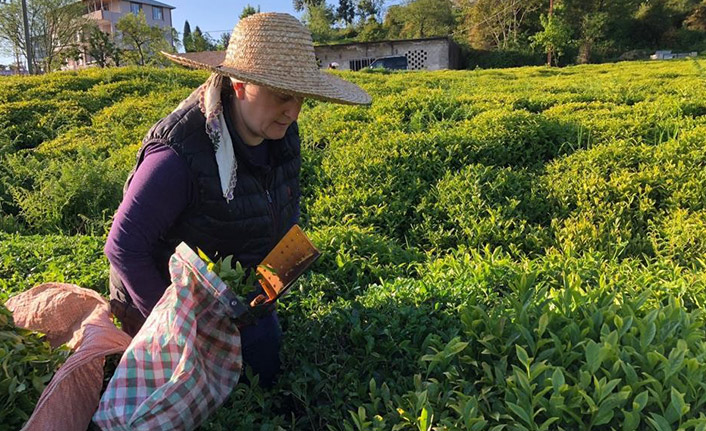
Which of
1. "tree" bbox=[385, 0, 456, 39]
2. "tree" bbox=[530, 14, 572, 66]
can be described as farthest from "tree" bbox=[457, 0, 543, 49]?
"tree" bbox=[530, 14, 572, 66]

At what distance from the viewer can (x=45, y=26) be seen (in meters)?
31.8

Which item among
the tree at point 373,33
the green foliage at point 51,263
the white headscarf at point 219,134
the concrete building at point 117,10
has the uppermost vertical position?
the concrete building at point 117,10

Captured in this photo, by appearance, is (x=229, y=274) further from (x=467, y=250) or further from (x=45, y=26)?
(x=45, y=26)

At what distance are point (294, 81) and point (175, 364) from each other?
890 mm

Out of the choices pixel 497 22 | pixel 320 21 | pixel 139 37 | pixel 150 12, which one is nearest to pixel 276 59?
pixel 139 37

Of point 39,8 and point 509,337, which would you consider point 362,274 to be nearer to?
point 509,337

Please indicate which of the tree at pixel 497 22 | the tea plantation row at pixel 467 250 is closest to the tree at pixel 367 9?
the tree at pixel 497 22

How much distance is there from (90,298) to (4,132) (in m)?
5.87

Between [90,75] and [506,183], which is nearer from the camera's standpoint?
[506,183]

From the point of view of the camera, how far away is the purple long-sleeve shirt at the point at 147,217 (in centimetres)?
166

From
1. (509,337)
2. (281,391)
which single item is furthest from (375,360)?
(509,337)

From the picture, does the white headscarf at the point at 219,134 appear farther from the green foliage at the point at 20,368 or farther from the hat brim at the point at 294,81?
the green foliage at the point at 20,368

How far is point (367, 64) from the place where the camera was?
29.1 m

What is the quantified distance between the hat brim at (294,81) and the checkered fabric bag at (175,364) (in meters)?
0.56
